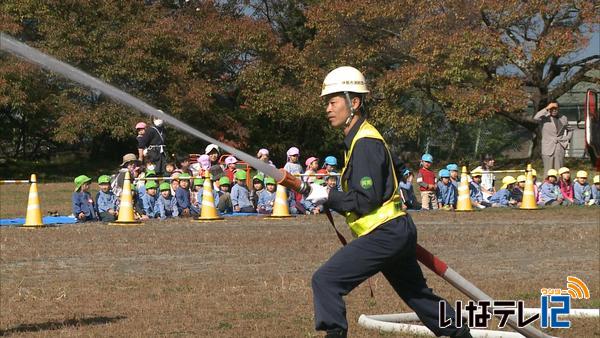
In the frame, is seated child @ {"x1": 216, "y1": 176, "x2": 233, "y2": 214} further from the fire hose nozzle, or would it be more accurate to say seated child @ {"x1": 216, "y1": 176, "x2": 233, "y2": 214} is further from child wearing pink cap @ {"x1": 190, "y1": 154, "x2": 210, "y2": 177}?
the fire hose nozzle

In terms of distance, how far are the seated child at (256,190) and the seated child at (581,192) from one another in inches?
259

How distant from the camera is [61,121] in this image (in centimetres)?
3272

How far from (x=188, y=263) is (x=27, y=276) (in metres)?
1.95

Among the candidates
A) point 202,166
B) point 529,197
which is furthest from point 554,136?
point 202,166

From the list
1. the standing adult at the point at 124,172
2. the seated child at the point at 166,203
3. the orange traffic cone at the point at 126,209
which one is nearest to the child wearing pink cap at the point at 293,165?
the seated child at the point at 166,203

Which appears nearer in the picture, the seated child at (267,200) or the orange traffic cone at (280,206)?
the orange traffic cone at (280,206)

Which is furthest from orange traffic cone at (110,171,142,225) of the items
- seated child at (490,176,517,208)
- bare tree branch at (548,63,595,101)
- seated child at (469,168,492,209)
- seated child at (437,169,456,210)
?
bare tree branch at (548,63,595,101)

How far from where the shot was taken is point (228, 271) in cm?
1198

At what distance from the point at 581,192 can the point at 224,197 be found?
7.50 metres

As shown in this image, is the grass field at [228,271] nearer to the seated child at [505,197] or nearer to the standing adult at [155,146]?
the standing adult at [155,146]

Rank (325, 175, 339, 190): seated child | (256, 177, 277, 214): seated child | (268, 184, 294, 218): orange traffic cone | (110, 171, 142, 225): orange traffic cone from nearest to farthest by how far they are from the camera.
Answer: (110, 171, 142, 225): orange traffic cone
(268, 184, 294, 218): orange traffic cone
(325, 175, 339, 190): seated child
(256, 177, 277, 214): seated child

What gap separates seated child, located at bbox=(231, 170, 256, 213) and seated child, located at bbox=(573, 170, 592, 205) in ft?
22.5

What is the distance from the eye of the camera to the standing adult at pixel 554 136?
927 inches

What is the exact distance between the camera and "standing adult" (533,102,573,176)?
77.3 ft
